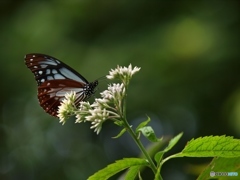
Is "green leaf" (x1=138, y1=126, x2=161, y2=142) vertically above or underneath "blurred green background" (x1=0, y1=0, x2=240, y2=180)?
Answer: underneath

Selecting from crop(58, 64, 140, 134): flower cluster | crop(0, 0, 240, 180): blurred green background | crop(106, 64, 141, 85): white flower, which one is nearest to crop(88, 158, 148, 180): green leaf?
crop(58, 64, 140, 134): flower cluster

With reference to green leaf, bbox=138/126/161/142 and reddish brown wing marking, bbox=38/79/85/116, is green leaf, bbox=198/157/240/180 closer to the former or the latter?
green leaf, bbox=138/126/161/142

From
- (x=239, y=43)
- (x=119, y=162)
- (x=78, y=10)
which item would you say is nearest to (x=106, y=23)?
(x=78, y=10)

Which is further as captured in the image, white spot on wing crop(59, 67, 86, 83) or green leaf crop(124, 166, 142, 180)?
white spot on wing crop(59, 67, 86, 83)

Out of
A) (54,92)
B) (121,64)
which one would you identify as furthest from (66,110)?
(121,64)

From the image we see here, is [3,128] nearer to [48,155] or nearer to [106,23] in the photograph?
[48,155]

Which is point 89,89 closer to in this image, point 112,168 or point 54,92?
point 54,92
